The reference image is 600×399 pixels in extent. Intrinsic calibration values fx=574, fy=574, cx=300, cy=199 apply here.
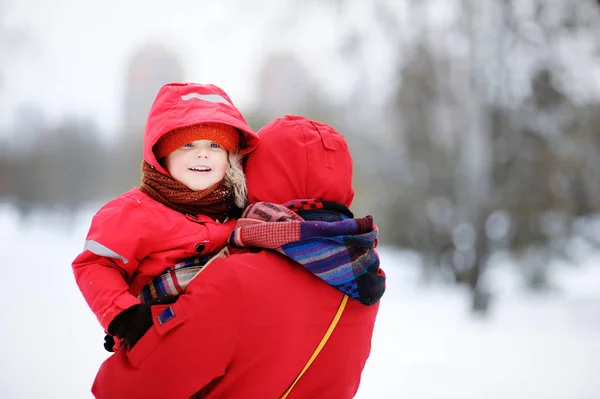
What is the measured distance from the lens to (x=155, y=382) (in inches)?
41.9

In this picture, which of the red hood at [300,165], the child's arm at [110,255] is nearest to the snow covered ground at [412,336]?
the child's arm at [110,255]

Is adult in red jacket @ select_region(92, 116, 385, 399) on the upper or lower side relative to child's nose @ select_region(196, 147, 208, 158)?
lower

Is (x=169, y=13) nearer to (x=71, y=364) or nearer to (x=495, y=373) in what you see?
(x=71, y=364)

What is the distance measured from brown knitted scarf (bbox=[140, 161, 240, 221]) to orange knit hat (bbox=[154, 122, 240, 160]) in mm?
60

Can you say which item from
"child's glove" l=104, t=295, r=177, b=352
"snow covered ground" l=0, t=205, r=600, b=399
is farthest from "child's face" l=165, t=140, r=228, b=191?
"snow covered ground" l=0, t=205, r=600, b=399

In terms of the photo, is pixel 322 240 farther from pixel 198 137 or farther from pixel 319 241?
pixel 198 137

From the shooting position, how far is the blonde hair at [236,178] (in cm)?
134

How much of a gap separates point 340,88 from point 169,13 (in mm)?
1637

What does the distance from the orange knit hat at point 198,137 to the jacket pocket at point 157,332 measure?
0.42m

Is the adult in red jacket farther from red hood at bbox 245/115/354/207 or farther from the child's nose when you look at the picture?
the child's nose

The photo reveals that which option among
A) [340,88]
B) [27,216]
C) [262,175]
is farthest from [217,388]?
[340,88]

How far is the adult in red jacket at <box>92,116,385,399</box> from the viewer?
1.06 meters

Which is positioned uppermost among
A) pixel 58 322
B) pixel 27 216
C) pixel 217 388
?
pixel 217 388

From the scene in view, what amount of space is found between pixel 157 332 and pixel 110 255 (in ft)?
0.82
